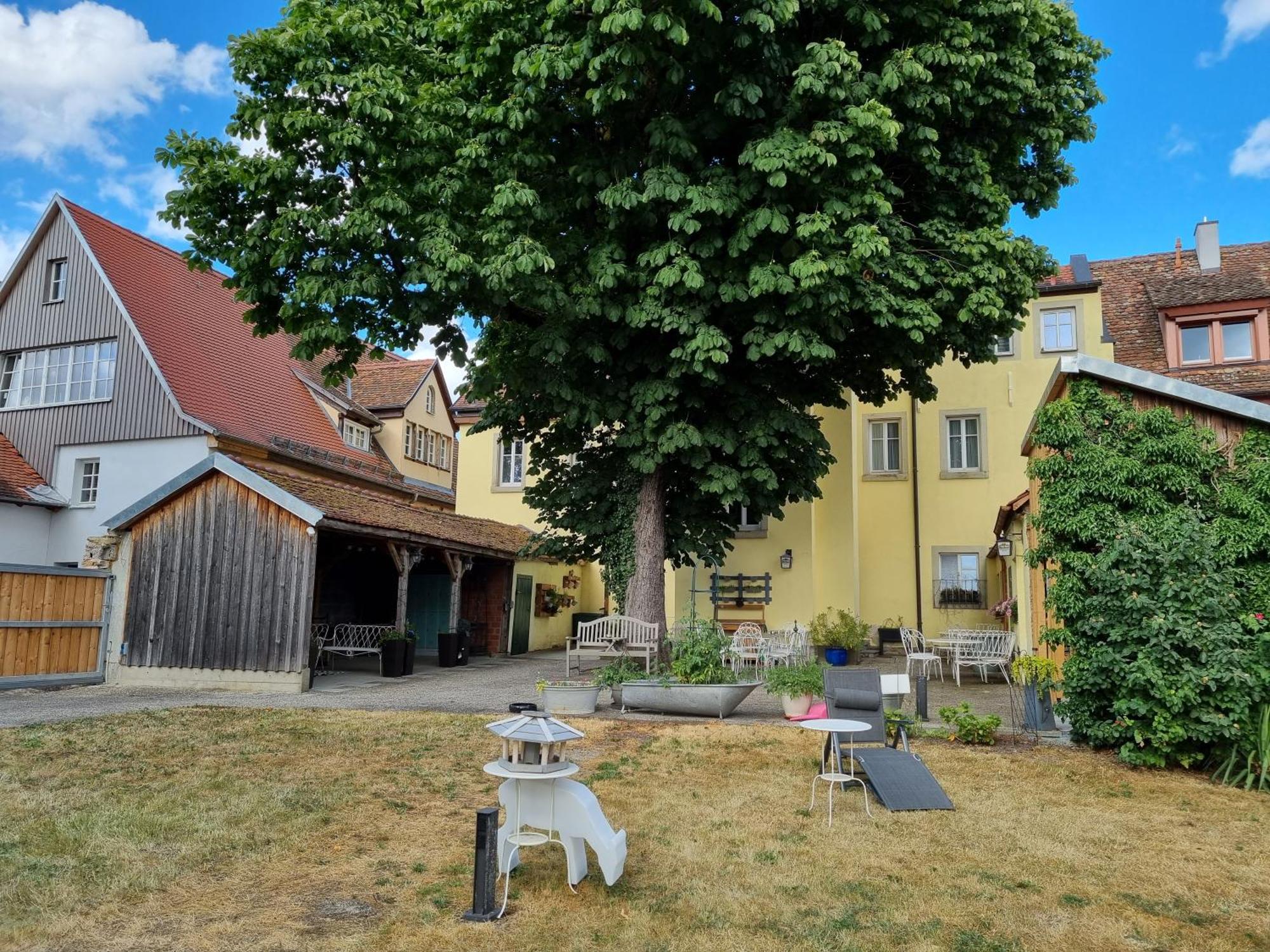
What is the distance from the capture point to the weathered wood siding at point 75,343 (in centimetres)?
1995

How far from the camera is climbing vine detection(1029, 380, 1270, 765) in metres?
7.80

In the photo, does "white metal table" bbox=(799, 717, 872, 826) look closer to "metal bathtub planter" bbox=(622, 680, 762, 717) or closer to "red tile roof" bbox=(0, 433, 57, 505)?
"metal bathtub planter" bbox=(622, 680, 762, 717)

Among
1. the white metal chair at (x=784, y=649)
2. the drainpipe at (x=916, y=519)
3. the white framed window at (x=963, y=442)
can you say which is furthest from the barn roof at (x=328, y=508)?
the white framed window at (x=963, y=442)

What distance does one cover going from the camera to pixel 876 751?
7.30m

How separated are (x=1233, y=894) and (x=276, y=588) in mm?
12720

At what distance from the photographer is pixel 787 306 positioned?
11.0 m

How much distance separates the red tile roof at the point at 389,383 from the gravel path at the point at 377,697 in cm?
1358

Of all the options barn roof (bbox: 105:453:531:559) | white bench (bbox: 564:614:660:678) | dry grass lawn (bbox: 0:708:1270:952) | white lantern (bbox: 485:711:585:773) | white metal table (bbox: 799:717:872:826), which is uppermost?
barn roof (bbox: 105:453:531:559)

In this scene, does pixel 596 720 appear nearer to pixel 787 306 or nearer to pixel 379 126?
pixel 787 306

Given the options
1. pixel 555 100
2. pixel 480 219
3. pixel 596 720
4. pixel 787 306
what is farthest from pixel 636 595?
pixel 555 100

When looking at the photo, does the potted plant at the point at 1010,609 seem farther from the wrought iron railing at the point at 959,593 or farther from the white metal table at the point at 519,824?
the white metal table at the point at 519,824

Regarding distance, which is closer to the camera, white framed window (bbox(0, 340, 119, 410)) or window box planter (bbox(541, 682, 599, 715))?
A: window box planter (bbox(541, 682, 599, 715))

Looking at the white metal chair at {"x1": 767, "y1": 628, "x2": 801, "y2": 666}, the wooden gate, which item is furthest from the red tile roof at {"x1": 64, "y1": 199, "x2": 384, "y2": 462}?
the white metal chair at {"x1": 767, "y1": 628, "x2": 801, "y2": 666}

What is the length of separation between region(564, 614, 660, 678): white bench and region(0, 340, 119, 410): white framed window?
13429 mm
